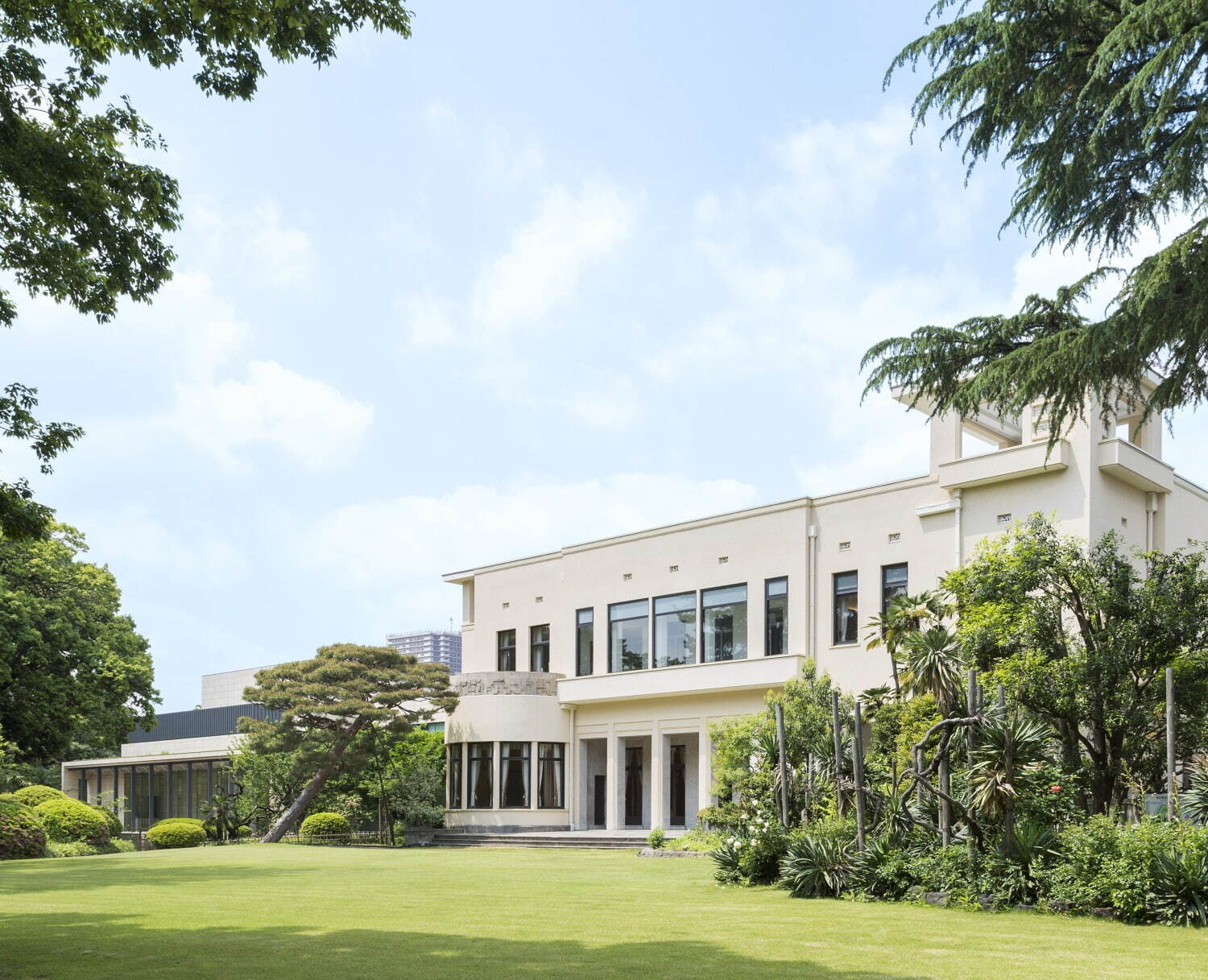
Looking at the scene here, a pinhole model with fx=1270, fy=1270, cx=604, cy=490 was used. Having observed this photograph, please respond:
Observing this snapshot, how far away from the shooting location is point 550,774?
37625 mm

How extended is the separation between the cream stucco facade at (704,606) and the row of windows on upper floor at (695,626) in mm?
55

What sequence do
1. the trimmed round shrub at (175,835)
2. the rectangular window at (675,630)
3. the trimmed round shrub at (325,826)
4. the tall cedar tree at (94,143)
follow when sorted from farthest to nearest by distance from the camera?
the rectangular window at (675,630), the trimmed round shrub at (325,826), the trimmed round shrub at (175,835), the tall cedar tree at (94,143)

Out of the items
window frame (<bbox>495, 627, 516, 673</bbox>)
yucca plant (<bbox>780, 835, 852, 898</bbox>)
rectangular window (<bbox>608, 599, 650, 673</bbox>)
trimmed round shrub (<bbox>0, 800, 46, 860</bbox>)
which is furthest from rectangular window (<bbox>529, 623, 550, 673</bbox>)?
yucca plant (<bbox>780, 835, 852, 898</bbox>)

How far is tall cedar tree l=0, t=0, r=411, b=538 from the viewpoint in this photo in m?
9.73

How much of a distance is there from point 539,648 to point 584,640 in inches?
91.7

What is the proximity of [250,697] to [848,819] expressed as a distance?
21462 millimetres

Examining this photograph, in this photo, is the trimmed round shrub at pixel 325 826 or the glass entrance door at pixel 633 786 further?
the glass entrance door at pixel 633 786

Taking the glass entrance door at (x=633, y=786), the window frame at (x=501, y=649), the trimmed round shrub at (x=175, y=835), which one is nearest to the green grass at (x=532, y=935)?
the trimmed round shrub at (x=175, y=835)

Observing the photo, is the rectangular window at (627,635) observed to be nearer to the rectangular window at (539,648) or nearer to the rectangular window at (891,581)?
the rectangular window at (539,648)

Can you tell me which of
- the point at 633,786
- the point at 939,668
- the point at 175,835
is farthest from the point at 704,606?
the point at 175,835

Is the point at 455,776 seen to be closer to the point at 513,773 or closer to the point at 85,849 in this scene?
the point at 513,773

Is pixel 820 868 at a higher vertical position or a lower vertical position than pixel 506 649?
lower

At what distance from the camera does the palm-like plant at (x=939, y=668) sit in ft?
76.6

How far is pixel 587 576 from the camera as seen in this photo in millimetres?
38656
